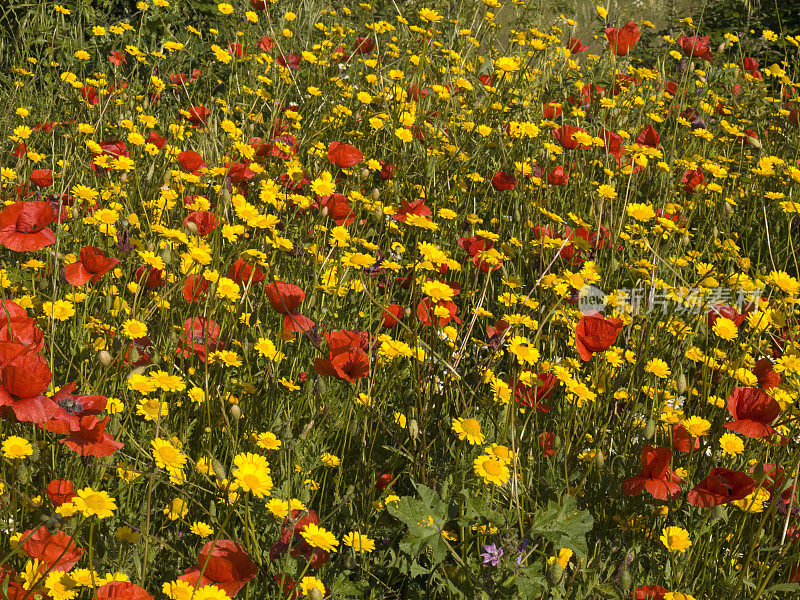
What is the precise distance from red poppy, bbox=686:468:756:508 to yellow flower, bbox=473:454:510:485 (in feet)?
1.05

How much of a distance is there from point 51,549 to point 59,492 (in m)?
0.14

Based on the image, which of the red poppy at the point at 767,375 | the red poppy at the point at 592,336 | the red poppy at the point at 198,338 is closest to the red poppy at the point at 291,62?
the red poppy at the point at 198,338

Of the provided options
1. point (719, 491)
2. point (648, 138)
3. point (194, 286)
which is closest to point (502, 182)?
point (648, 138)

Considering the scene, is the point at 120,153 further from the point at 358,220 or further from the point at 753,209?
the point at 753,209

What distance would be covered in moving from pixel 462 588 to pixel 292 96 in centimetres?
304

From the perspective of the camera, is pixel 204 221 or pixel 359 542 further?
pixel 204 221

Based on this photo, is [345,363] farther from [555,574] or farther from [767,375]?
[767,375]

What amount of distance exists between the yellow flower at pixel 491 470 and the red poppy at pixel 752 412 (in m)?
0.46

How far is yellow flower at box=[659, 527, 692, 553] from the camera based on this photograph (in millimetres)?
1392

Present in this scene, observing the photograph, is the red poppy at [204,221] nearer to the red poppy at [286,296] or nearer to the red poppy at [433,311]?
the red poppy at [286,296]

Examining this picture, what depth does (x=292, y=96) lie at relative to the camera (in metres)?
3.95

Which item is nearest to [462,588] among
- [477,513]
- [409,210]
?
[477,513]

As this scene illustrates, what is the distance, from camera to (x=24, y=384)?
3.77 feet

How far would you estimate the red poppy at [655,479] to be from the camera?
1429 mm
